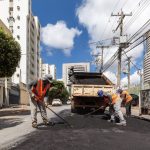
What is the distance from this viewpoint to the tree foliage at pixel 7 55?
36062 mm

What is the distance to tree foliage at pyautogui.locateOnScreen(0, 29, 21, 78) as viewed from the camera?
36.1 metres

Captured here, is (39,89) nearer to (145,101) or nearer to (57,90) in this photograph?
(57,90)

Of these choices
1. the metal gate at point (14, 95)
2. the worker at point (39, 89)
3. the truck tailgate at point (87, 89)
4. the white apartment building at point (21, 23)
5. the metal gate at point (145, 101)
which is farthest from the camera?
the white apartment building at point (21, 23)

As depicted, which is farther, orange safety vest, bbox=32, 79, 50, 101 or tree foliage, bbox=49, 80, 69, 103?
tree foliage, bbox=49, 80, 69, 103

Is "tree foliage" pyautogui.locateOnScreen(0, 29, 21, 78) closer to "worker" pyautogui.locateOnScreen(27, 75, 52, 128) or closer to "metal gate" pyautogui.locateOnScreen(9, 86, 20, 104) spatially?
"worker" pyautogui.locateOnScreen(27, 75, 52, 128)

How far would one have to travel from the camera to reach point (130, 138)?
11742mm

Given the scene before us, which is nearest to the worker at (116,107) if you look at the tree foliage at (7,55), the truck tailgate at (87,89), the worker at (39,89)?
the worker at (39,89)

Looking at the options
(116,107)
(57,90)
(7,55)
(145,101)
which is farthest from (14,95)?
(116,107)

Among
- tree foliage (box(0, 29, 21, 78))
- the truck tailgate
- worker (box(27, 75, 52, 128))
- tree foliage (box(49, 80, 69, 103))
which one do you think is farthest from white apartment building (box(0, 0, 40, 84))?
worker (box(27, 75, 52, 128))

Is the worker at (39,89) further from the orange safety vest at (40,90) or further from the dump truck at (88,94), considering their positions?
the dump truck at (88,94)

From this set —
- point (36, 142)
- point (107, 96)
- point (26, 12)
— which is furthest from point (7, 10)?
point (36, 142)

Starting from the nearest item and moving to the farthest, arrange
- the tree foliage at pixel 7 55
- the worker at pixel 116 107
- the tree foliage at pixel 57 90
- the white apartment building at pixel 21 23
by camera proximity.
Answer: the tree foliage at pixel 57 90
the worker at pixel 116 107
the tree foliage at pixel 7 55
the white apartment building at pixel 21 23

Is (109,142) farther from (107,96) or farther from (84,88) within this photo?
(84,88)

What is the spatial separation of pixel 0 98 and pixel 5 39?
108 ft
